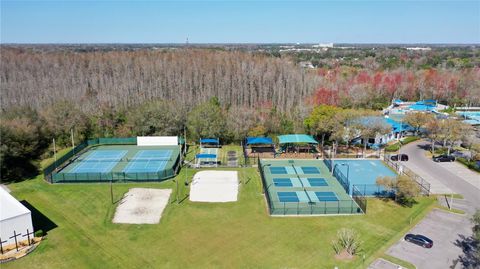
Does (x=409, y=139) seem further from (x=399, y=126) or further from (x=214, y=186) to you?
(x=214, y=186)

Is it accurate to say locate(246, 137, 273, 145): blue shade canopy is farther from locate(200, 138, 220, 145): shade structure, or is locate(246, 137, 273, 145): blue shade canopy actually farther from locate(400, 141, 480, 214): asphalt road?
locate(400, 141, 480, 214): asphalt road

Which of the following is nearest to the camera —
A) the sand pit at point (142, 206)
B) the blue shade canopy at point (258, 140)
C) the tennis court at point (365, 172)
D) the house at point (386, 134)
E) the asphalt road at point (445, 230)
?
the asphalt road at point (445, 230)

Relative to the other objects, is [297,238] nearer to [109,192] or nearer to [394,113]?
[109,192]

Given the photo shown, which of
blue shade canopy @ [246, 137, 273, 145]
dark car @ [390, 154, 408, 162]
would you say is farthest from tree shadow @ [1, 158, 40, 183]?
dark car @ [390, 154, 408, 162]

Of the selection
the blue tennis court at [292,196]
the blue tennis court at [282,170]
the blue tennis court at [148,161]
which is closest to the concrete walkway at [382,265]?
the blue tennis court at [292,196]

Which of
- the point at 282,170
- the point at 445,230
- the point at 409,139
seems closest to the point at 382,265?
the point at 445,230

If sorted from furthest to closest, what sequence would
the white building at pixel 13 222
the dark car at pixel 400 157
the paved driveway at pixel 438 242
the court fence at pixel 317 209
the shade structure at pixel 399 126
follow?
the shade structure at pixel 399 126 < the dark car at pixel 400 157 < the court fence at pixel 317 209 < the white building at pixel 13 222 < the paved driveway at pixel 438 242

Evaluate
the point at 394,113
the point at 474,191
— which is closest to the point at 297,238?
the point at 474,191

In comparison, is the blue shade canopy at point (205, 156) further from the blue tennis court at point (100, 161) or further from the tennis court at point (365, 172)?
the tennis court at point (365, 172)
